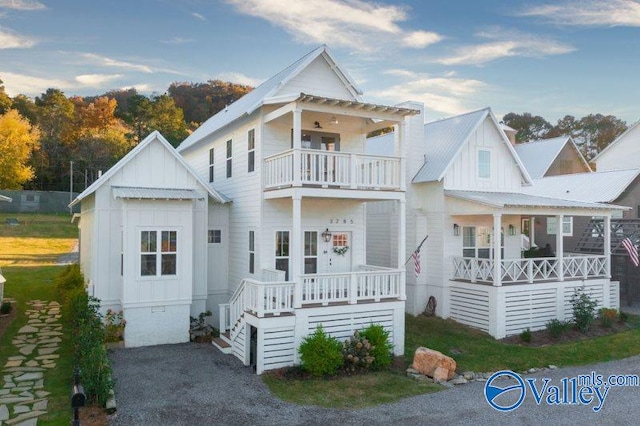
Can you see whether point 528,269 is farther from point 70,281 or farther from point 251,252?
point 70,281

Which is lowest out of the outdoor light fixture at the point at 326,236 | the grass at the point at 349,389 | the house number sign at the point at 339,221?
the grass at the point at 349,389

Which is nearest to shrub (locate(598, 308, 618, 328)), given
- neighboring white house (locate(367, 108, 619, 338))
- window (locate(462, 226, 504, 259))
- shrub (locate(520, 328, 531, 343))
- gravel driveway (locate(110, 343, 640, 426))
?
neighboring white house (locate(367, 108, 619, 338))

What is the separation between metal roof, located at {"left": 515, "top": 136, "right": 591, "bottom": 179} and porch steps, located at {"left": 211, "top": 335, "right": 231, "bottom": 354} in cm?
2730

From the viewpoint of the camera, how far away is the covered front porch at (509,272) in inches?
654

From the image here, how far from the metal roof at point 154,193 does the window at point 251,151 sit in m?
1.86

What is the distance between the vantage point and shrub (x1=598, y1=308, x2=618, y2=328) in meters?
17.5

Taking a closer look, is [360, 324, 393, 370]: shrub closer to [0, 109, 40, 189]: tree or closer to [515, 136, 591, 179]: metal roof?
[515, 136, 591, 179]: metal roof

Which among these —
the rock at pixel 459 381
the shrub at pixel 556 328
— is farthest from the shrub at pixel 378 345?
the shrub at pixel 556 328

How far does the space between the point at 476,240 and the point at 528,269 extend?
238 cm

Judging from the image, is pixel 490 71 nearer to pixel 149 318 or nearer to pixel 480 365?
pixel 480 365

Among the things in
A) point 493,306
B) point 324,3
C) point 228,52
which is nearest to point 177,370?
point 493,306

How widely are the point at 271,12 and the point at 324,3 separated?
126 inches

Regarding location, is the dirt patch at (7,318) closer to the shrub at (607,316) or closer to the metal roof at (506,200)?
the metal roof at (506,200)

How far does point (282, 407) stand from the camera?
10.1 m
